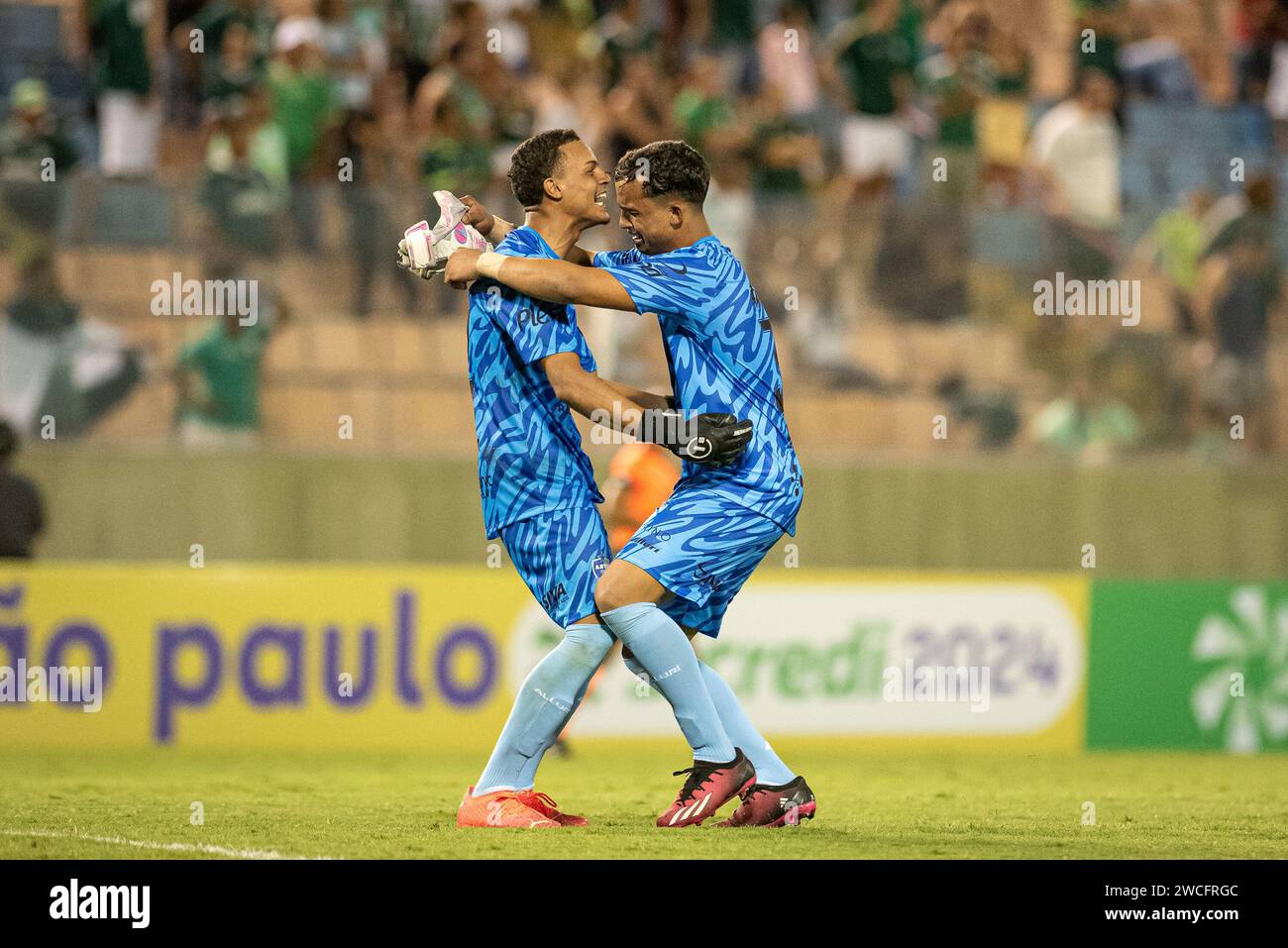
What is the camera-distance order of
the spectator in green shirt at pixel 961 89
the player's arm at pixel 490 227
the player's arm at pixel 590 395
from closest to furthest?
the player's arm at pixel 590 395
the player's arm at pixel 490 227
the spectator in green shirt at pixel 961 89

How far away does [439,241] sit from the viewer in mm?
6965

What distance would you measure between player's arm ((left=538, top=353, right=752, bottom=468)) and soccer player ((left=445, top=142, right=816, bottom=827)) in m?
0.18

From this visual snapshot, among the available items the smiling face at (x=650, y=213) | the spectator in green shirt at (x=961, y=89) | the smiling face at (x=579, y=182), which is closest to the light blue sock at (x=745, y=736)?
the smiling face at (x=650, y=213)

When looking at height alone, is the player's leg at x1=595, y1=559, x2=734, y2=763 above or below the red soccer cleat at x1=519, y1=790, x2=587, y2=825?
above

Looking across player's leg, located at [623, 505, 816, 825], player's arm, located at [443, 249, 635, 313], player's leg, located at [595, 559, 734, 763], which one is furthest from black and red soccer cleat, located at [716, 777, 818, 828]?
player's arm, located at [443, 249, 635, 313]

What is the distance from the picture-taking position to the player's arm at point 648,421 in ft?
21.7

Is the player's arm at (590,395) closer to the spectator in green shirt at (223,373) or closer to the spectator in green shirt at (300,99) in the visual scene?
the spectator in green shirt at (223,373)

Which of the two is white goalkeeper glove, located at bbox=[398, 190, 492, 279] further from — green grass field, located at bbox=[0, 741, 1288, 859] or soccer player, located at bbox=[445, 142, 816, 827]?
green grass field, located at bbox=[0, 741, 1288, 859]

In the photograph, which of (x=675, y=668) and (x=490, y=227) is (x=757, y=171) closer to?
(x=490, y=227)

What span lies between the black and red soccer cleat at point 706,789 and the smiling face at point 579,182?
201 cm

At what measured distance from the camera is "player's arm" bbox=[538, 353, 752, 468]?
662 cm

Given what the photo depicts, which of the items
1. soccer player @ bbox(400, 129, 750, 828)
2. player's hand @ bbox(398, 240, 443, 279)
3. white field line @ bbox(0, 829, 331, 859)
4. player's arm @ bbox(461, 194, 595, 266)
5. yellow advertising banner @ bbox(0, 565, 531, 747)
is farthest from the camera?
yellow advertising banner @ bbox(0, 565, 531, 747)

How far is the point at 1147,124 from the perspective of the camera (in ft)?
49.6
